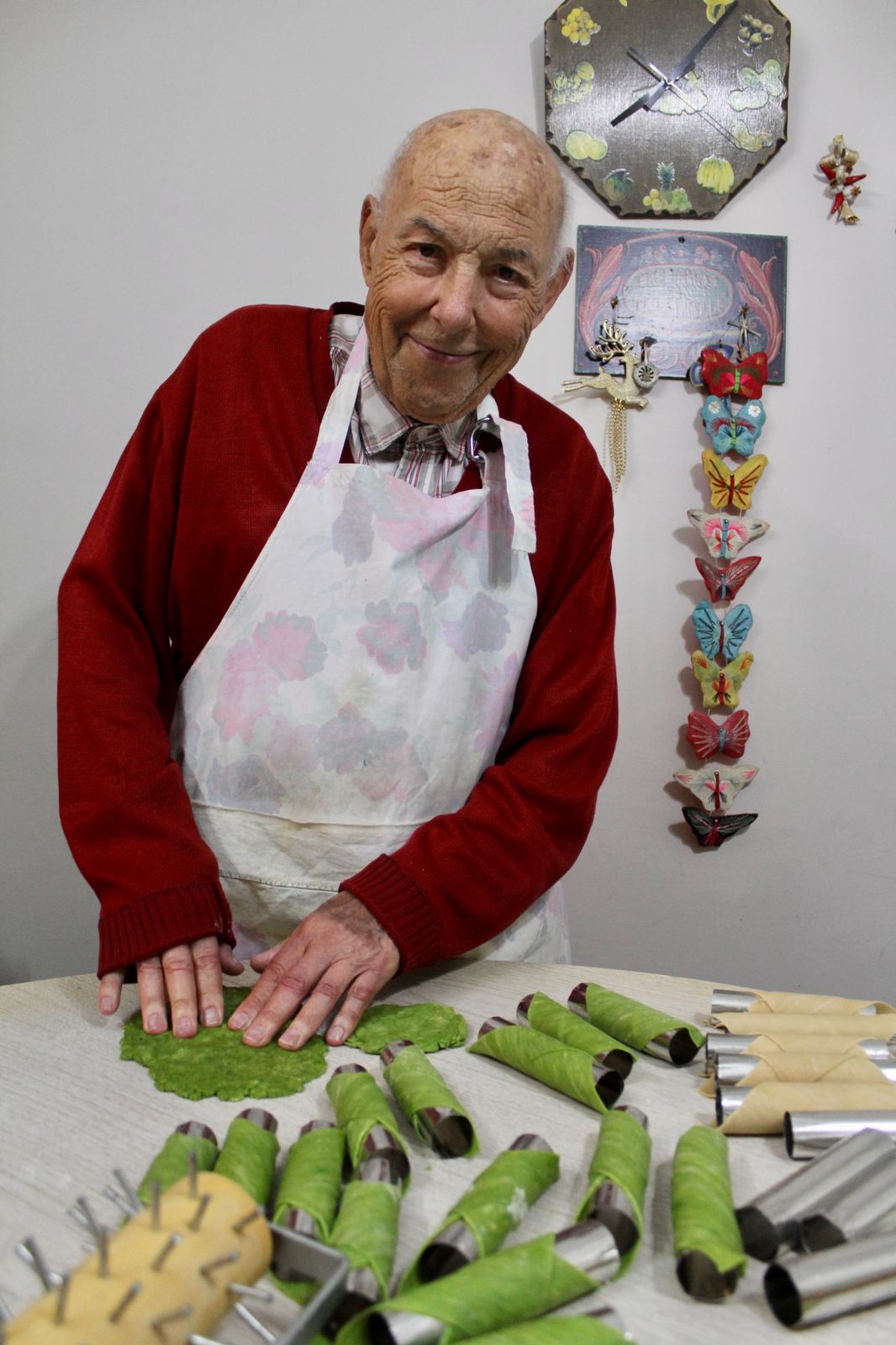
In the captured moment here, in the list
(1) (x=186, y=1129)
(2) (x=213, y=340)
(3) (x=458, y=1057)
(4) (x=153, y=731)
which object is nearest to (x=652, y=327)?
(2) (x=213, y=340)

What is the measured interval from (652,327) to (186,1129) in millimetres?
2188

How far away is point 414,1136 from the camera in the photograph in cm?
95

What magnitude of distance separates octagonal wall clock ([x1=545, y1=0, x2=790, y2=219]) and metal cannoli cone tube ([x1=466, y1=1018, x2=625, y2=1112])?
210cm

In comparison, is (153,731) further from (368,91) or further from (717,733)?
(368,91)

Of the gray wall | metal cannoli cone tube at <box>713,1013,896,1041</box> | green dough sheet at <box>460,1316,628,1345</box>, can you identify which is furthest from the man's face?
the gray wall

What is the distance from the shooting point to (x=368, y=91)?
97.1 inches

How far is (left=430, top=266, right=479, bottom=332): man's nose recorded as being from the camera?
130cm

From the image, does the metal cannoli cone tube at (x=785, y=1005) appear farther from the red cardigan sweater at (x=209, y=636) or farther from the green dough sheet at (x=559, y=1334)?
the green dough sheet at (x=559, y=1334)

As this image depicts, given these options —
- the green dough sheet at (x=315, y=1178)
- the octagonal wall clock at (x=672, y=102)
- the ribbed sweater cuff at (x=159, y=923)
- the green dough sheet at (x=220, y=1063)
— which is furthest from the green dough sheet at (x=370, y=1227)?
the octagonal wall clock at (x=672, y=102)

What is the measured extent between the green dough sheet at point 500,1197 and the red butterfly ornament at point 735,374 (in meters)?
2.01

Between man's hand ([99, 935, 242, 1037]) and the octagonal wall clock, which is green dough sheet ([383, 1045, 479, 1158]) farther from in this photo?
the octagonal wall clock

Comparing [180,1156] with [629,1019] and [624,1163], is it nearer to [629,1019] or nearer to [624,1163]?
[624,1163]

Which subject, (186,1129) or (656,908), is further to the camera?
(656,908)

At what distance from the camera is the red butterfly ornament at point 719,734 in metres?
2.48
